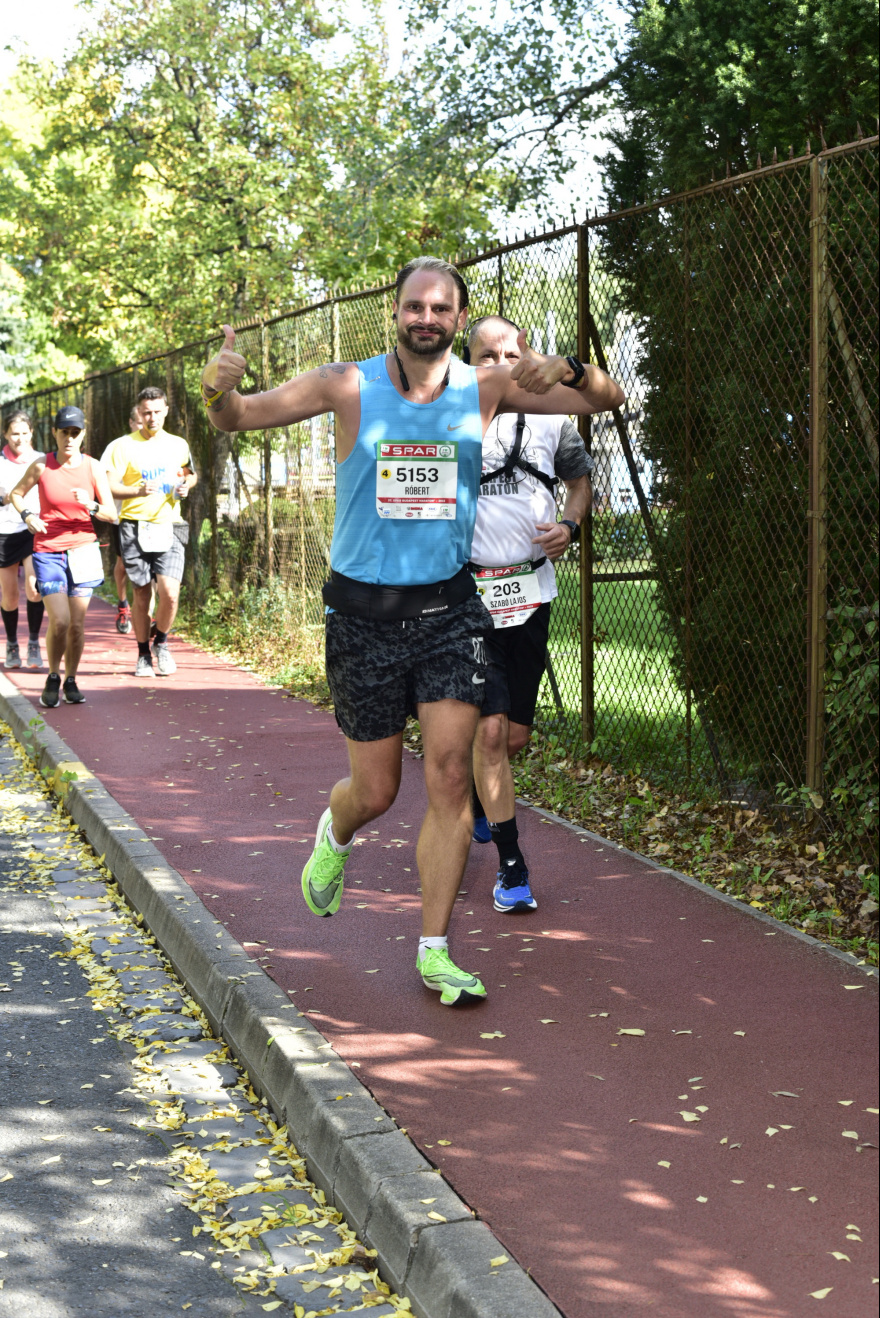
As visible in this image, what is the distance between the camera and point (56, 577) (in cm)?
1048

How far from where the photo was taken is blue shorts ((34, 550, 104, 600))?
10445mm

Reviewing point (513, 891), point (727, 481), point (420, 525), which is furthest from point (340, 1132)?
point (727, 481)

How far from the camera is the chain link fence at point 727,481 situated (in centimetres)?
569

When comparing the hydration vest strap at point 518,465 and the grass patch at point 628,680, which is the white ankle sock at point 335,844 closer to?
the hydration vest strap at point 518,465

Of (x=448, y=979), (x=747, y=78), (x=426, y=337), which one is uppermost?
(x=747, y=78)

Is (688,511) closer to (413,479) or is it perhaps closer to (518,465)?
(518,465)

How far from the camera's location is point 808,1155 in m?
3.60

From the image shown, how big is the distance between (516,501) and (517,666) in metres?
0.64

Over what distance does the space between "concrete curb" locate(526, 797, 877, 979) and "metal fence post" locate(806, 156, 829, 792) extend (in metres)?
0.62

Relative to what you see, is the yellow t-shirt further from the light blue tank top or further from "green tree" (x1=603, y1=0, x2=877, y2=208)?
the light blue tank top

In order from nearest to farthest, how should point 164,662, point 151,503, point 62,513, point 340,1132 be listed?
point 340,1132, point 62,513, point 151,503, point 164,662

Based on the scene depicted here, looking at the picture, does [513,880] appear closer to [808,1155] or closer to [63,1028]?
[63,1028]

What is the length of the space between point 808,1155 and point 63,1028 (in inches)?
100

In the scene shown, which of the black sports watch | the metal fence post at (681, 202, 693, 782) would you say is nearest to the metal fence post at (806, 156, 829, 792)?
the metal fence post at (681, 202, 693, 782)
